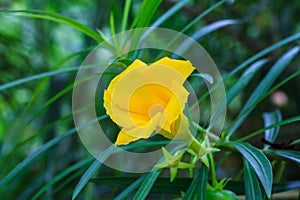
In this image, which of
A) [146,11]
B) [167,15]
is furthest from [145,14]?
[167,15]

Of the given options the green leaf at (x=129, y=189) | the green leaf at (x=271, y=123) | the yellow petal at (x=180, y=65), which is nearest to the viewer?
the yellow petal at (x=180, y=65)

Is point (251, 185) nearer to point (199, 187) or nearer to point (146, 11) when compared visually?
point (199, 187)

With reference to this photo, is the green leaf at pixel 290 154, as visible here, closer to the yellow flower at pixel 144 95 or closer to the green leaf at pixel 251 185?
the green leaf at pixel 251 185

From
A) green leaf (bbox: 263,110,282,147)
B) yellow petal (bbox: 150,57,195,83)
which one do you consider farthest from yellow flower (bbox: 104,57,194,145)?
green leaf (bbox: 263,110,282,147)

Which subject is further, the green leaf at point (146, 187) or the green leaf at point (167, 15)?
the green leaf at point (167, 15)

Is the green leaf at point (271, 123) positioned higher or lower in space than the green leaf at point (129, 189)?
higher

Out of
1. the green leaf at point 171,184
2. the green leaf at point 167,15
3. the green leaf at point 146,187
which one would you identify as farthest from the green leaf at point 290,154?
the green leaf at point 167,15
